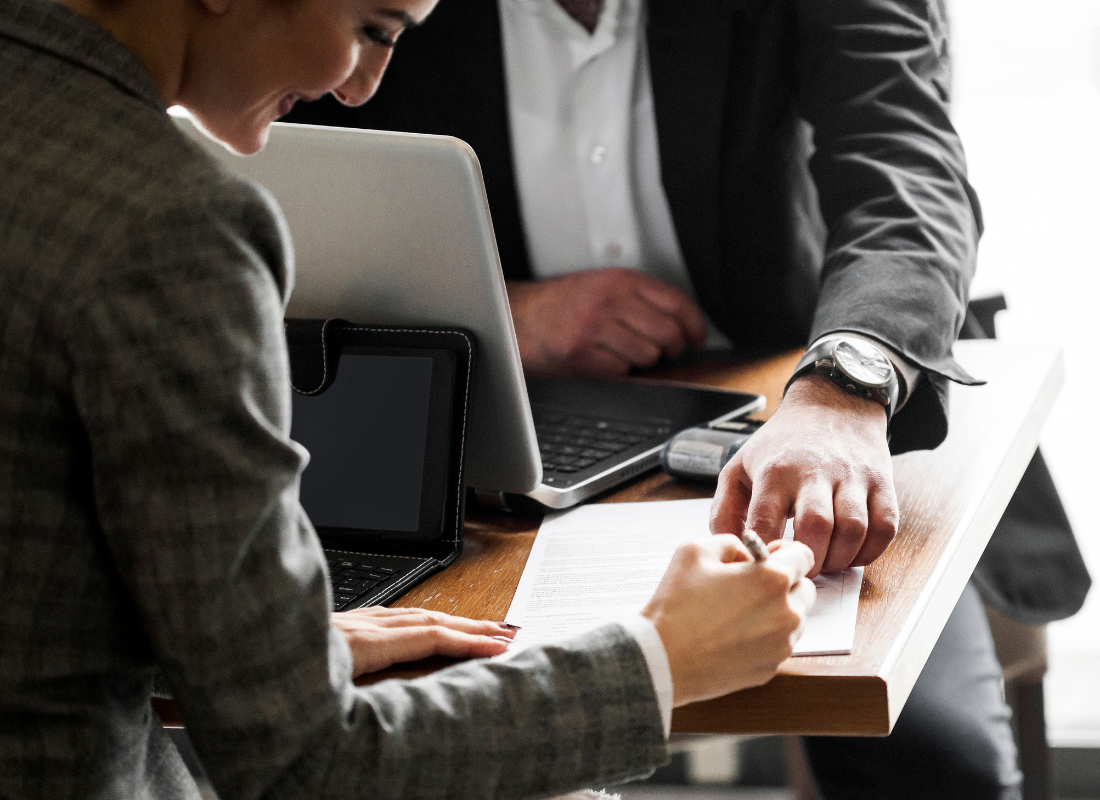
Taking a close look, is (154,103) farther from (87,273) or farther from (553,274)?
(553,274)

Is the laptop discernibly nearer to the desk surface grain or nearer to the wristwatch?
the desk surface grain

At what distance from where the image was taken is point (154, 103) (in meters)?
0.55

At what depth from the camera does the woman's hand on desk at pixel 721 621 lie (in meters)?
0.60

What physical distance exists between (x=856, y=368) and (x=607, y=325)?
464mm

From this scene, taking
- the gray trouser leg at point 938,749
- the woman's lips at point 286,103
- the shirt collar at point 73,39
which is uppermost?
the shirt collar at point 73,39

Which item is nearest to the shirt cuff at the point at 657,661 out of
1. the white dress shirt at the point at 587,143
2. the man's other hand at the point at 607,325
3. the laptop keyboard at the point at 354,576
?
the laptop keyboard at the point at 354,576

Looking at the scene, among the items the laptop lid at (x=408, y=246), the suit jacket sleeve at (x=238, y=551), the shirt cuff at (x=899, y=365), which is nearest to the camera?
the suit jacket sleeve at (x=238, y=551)

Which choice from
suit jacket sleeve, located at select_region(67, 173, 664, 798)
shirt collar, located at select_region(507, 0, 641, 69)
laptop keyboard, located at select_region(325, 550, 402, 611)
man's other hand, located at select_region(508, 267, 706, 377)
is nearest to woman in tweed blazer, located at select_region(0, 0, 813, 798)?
suit jacket sleeve, located at select_region(67, 173, 664, 798)

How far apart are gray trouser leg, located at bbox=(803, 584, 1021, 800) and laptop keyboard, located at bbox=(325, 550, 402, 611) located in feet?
1.53

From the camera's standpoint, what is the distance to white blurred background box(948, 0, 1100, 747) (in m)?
1.78

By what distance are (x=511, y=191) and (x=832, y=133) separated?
406mm

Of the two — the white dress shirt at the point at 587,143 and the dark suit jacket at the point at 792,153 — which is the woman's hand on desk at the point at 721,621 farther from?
the white dress shirt at the point at 587,143

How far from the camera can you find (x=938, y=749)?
3.29 feet

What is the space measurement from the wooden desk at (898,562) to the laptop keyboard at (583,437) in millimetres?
49
